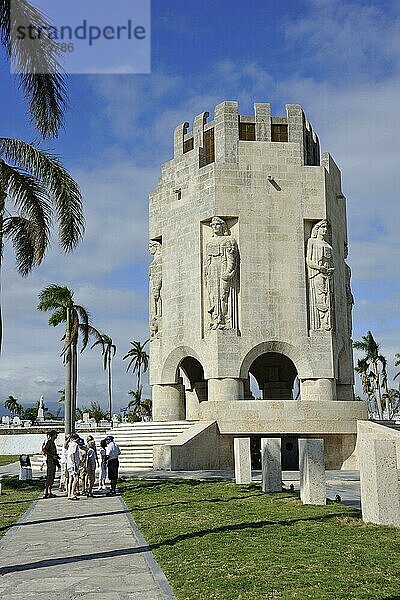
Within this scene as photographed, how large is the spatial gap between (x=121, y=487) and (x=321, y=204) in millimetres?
17774

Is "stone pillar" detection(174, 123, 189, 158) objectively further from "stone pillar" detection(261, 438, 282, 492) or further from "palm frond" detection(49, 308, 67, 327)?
"stone pillar" detection(261, 438, 282, 492)

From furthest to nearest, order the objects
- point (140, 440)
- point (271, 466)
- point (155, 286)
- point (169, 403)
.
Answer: point (155, 286) < point (169, 403) < point (140, 440) < point (271, 466)

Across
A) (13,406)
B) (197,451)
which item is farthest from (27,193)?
(13,406)

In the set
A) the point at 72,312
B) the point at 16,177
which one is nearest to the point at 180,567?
the point at 16,177

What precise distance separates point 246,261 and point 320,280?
3.21 m

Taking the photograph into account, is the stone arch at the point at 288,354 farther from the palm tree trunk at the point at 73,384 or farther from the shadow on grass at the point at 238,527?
the shadow on grass at the point at 238,527

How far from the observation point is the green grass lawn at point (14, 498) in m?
14.2

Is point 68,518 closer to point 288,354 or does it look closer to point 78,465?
point 78,465

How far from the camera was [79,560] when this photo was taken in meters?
9.61

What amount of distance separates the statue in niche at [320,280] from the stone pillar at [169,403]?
6.82 metres

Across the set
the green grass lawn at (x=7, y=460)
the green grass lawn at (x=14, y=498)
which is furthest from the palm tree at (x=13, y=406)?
the green grass lawn at (x=14, y=498)

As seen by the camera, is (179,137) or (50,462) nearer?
(50,462)

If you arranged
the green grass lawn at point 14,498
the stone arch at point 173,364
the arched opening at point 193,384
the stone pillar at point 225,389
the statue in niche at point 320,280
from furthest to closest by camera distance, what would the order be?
the arched opening at point 193,384, the stone arch at point 173,364, the statue in niche at point 320,280, the stone pillar at point 225,389, the green grass lawn at point 14,498

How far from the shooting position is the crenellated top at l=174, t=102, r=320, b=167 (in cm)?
3394
